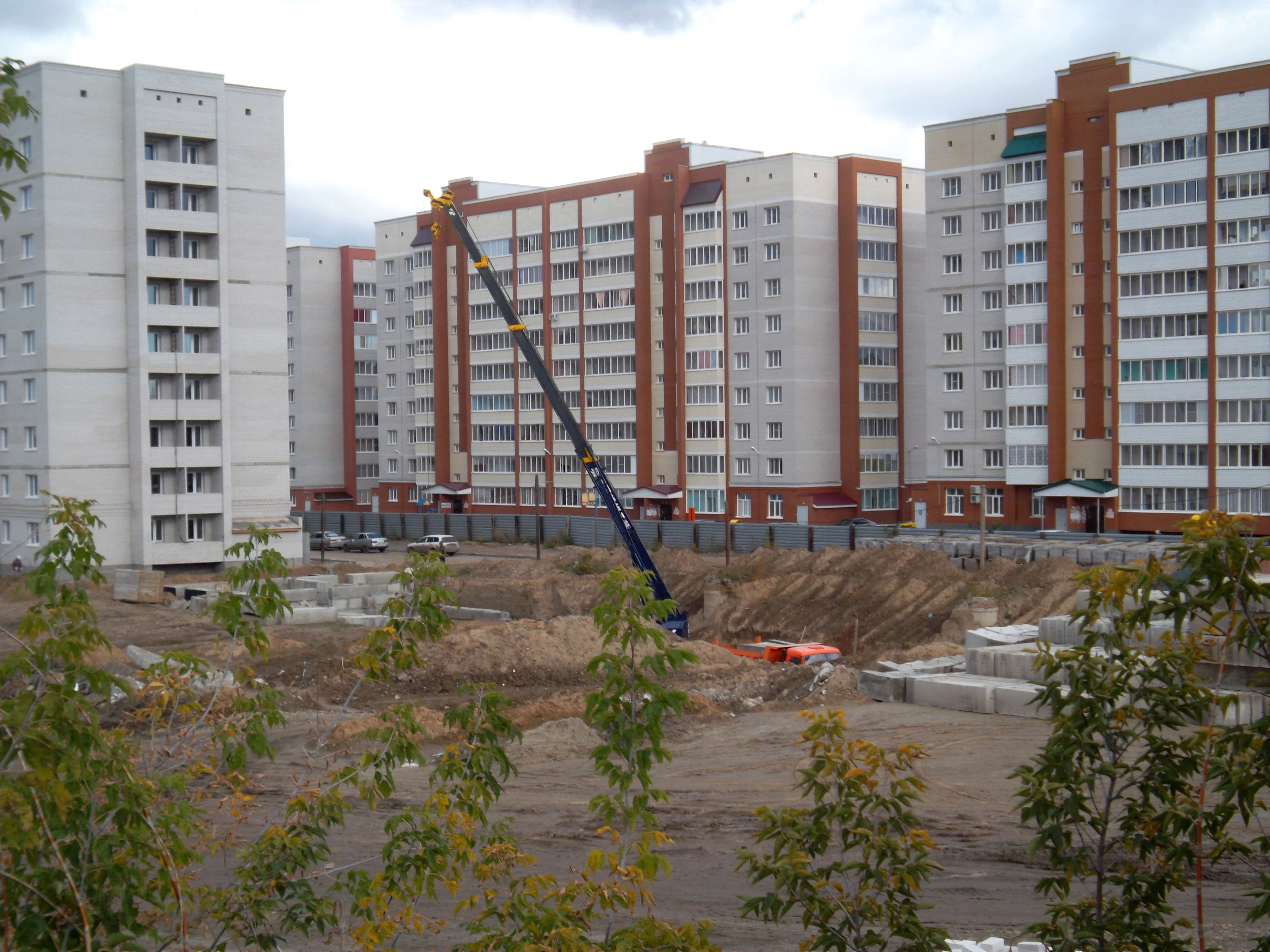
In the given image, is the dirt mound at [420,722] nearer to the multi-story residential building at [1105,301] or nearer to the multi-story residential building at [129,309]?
the multi-story residential building at [129,309]

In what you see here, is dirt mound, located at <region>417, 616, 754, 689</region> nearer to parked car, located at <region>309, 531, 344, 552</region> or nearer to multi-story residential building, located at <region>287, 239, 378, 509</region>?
parked car, located at <region>309, 531, 344, 552</region>

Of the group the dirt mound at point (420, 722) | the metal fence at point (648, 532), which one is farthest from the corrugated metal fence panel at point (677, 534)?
the dirt mound at point (420, 722)

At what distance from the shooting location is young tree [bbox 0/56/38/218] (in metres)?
5.76

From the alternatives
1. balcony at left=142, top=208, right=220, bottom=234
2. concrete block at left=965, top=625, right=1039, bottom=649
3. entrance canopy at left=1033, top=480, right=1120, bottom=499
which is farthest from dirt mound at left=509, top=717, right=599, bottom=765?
entrance canopy at left=1033, top=480, right=1120, bottom=499

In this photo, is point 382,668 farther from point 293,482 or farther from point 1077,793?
point 293,482

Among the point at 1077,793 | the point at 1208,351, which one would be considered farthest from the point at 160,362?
the point at 1077,793

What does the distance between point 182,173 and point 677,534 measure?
103 ft

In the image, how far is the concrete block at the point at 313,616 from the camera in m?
44.7

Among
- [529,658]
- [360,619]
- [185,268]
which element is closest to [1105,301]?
[529,658]

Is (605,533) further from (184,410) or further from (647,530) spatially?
(184,410)

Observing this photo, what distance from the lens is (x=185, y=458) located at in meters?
51.9

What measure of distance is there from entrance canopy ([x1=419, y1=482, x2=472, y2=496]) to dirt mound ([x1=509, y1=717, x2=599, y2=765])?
197ft

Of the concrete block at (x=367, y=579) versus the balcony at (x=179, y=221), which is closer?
the balcony at (x=179, y=221)

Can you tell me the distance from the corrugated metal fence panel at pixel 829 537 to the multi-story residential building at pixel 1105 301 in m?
9.86
